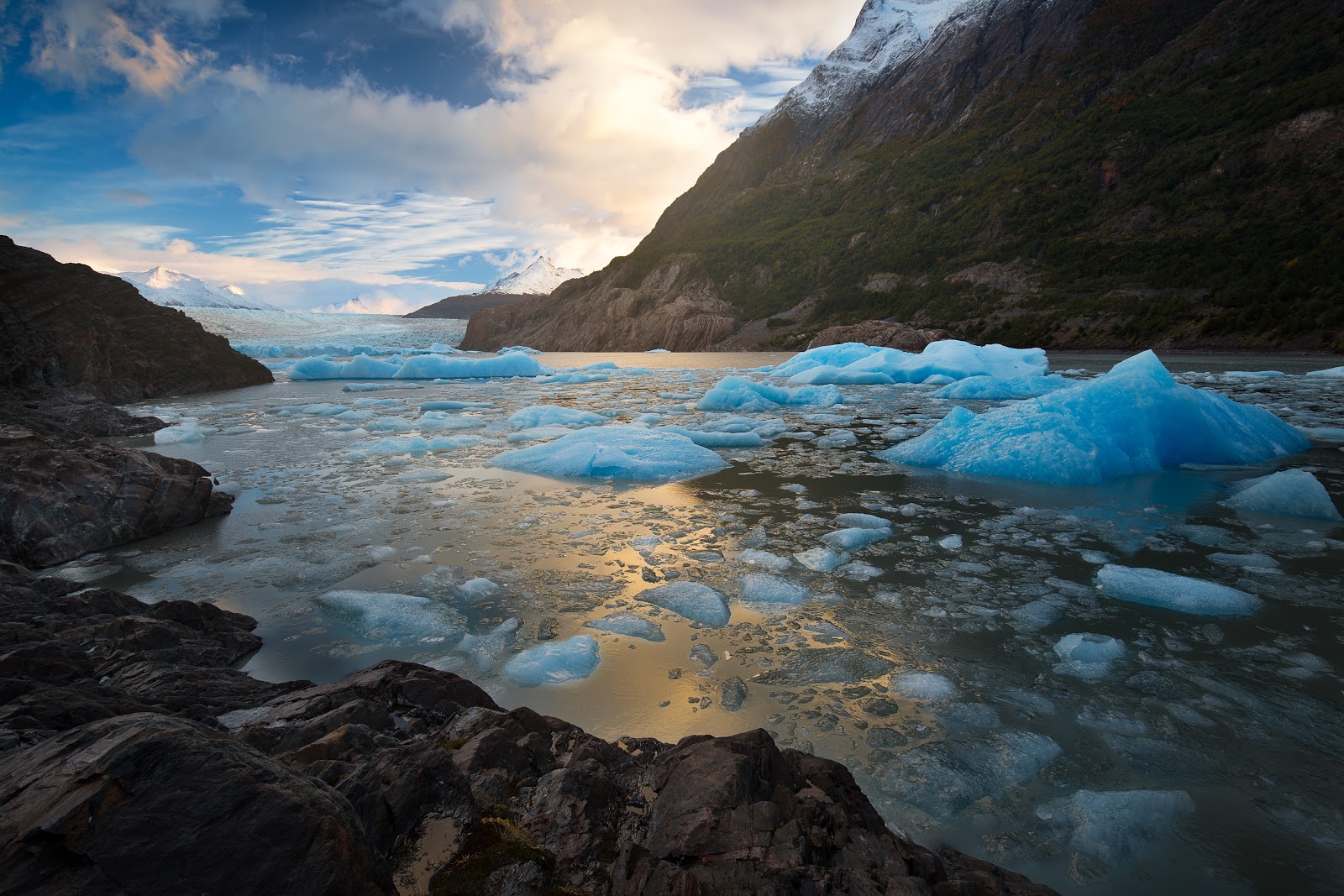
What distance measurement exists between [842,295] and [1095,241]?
2048 centimetres

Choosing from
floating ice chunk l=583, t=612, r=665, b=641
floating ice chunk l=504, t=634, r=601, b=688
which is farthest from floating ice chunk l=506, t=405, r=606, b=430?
floating ice chunk l=504, t=634, r=601, b=688

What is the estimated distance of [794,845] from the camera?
1447 millimetres

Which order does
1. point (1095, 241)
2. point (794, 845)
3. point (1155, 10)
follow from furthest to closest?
point (1155, 10) < point (1095, 241) < point (794, 845)

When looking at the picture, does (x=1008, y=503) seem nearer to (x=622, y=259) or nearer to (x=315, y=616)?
(x=315, y=616)

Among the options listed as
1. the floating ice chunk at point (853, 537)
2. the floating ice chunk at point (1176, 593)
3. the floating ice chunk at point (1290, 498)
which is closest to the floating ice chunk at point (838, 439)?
the floating ice chunk at point (853, 537)

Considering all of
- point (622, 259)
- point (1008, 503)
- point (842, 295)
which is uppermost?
point (622, 259)

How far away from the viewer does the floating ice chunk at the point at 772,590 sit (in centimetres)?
363

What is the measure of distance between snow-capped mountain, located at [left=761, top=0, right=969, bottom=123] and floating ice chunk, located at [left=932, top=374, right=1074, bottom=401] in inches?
3561

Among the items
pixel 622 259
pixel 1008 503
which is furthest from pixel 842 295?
pixel 1008 503

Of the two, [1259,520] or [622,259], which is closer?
[1259,520]

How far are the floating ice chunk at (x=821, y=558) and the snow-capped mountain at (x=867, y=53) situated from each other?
102 m

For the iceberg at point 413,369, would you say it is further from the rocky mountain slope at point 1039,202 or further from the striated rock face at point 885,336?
the rocky mountain slope at point 1039,202

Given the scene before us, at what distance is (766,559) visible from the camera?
13.9 ft

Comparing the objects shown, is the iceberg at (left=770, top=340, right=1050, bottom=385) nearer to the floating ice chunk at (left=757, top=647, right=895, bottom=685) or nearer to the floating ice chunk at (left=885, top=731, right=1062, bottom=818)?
the floating ice chunk at (left=757, top=647, right=895, bottom=685)
